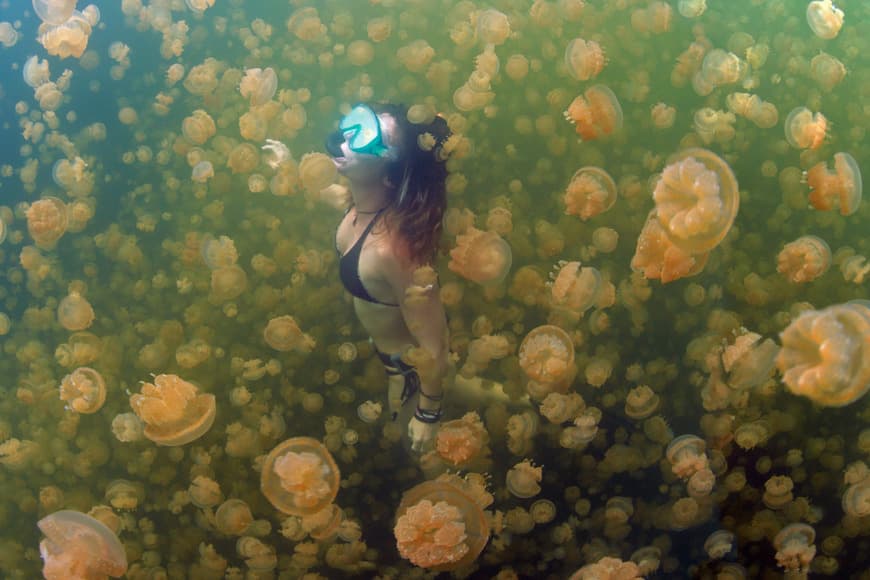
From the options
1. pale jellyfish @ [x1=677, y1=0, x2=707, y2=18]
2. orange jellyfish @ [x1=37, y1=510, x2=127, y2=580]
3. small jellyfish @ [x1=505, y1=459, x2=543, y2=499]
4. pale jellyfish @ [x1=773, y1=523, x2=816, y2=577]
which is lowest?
orange jellyfish @ [x1=37, y1=510, x2=127, y2=580]

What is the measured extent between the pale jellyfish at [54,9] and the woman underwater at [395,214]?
2694 millimetres

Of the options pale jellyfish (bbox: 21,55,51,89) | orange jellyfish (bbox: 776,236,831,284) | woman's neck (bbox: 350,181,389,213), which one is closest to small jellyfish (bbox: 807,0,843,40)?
orange jellyfish (bbox: 776,236,831,284)

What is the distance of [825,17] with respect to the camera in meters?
2.85

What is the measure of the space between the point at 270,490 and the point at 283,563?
0.54 meters

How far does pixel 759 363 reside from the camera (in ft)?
8.00

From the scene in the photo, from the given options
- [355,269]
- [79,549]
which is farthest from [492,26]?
[79,549]

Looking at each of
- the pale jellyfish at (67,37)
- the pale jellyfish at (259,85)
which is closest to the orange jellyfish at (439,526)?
the pale jellyfish at (259,85)

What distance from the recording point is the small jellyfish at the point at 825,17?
285 cm

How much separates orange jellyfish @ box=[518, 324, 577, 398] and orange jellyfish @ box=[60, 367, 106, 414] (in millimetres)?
2202

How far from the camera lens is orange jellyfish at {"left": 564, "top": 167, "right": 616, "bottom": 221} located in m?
2.64

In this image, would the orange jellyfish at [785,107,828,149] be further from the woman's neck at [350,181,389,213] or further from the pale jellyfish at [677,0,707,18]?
the woman's neck at [350,181,389,213]

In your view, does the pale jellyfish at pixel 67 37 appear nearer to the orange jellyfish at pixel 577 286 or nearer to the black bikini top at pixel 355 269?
the black bikini top at pixel 355 269

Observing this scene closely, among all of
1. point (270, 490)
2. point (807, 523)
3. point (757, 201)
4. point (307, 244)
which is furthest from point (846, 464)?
point (307, 244)

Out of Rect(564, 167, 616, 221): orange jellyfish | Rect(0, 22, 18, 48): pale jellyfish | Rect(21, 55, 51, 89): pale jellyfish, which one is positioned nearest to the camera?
Rect(564, 167, 616, 221): orange jellyfish
